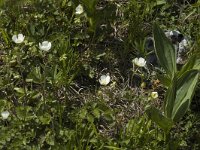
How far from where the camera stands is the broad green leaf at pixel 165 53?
98.3 inches

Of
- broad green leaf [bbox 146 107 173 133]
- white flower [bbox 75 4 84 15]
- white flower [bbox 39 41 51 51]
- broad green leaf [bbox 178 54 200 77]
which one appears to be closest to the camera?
broad green leaf [bbox 146 107 173 133]

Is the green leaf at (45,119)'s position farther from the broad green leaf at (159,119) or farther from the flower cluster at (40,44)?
the broad green leaf at (159,119)

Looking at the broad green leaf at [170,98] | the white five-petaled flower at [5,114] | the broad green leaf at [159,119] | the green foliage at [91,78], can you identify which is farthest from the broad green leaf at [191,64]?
the white five-petaled flower at [5,114]

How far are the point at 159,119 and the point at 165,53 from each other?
1.23ft

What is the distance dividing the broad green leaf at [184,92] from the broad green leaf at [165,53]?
0.12 meters

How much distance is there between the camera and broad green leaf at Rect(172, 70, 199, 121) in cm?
237

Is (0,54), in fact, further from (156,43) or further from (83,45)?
(156,43)

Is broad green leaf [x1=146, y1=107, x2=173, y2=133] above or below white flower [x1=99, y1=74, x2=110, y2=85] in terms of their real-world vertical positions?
below

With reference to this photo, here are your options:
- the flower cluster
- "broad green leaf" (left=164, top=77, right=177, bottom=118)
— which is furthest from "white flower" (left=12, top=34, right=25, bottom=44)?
"broad green leaf" (left=164, top=77, right=177, bottom=118)

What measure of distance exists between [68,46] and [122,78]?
38cm

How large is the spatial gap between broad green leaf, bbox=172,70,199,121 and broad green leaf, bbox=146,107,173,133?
0.06 metres

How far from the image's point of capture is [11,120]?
252 centimetres

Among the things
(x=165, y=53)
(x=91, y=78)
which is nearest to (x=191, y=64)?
(x=165, y=53)

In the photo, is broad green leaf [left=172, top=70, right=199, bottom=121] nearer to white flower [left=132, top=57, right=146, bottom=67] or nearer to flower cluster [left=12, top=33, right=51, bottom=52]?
white flower [left=132, top=57, right=146, bottom=67]
